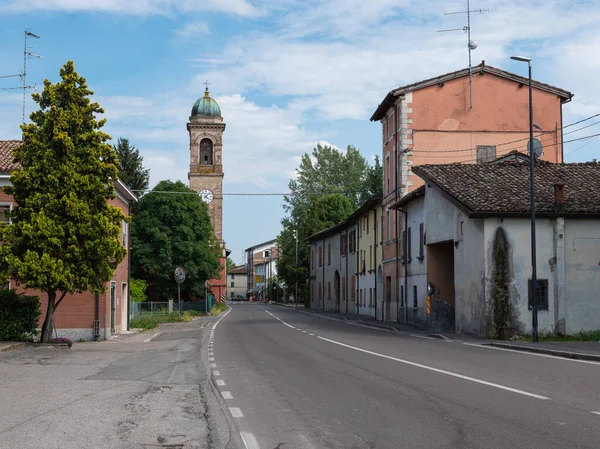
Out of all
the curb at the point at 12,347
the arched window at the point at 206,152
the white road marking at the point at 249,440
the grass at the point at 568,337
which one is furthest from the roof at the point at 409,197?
the arched window at the point at 206,152

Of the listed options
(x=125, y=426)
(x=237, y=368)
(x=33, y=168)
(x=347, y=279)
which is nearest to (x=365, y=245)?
(x=347, y=279)

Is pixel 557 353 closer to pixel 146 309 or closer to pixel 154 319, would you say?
pixel 154 319

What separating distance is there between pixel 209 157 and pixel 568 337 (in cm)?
6941

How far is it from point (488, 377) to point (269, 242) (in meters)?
153

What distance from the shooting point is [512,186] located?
94.0 feet

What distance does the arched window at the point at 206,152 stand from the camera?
90688 mm

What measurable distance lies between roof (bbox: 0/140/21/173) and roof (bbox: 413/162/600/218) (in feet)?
51.7

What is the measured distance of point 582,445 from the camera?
6.73 meters

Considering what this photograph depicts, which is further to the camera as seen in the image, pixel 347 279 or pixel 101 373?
pixel 347 279

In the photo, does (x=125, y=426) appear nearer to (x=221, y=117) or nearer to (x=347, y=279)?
(x=347, y=279)

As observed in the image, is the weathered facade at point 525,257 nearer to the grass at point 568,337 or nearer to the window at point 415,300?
the grass at point 568,337

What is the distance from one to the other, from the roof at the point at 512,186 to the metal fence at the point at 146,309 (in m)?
18.7

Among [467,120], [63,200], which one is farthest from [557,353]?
[467,120]

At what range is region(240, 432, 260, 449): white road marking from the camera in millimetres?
7031
